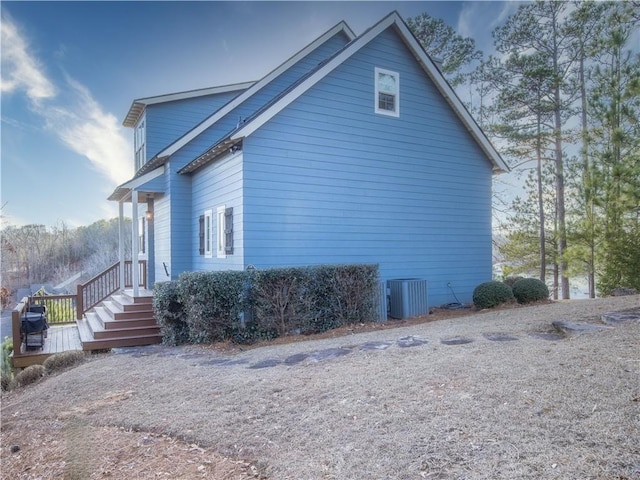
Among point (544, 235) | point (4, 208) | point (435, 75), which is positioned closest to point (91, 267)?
point (4, 208)

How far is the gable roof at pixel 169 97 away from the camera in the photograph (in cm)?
1296

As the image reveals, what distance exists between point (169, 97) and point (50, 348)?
8.66 m

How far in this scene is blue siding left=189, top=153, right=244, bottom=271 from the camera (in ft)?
29.2

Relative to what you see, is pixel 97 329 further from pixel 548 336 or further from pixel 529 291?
pixel 529 291

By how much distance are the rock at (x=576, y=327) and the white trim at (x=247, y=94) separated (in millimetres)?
9711

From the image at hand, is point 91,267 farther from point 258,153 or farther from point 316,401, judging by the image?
Result: point 316,401

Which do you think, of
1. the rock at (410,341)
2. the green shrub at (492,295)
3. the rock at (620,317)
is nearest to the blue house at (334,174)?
the green shrub at (492,295)

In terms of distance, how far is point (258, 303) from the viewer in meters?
7.88

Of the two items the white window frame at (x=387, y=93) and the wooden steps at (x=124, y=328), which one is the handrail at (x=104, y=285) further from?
the white window frame at (x=387, y=93)

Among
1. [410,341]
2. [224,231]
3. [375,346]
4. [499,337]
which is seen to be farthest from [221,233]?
[499,337]

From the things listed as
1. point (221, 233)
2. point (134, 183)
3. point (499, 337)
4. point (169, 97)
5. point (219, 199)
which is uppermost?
point (169, 97)

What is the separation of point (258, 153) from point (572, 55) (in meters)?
16.8

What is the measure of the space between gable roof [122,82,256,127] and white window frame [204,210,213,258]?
4.88m

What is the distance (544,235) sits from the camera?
19031mm
